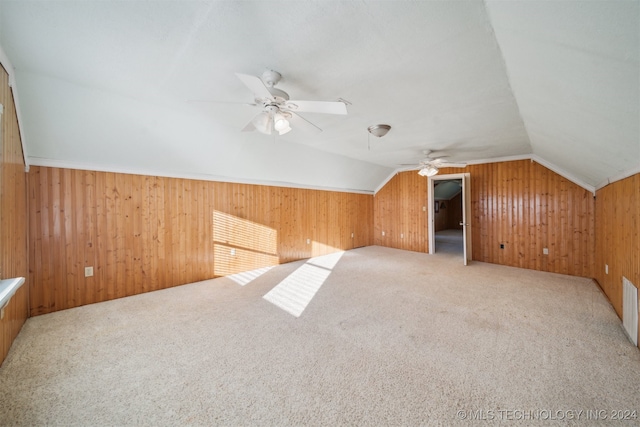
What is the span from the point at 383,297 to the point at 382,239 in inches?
169

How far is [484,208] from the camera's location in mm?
5312

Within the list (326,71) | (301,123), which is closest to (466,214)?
(301,123)

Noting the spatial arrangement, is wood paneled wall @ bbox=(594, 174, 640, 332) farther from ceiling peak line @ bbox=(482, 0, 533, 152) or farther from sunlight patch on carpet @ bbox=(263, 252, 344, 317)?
sunlight patch on carpet @ bbox=(263, 252, 344, 317)

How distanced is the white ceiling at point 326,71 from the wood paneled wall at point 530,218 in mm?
1116

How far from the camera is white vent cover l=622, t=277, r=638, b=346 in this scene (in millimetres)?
2123

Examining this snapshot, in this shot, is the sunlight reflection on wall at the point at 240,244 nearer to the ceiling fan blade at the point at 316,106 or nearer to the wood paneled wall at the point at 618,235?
the ceiling fan blade at the point at 316,106

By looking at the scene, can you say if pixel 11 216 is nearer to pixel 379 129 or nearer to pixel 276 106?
pixel 276 106

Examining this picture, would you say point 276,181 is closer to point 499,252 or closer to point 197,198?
point 197,198

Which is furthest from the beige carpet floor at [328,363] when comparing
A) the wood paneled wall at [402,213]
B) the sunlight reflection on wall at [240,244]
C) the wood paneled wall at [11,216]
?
the wood paneled wall at [402,213]

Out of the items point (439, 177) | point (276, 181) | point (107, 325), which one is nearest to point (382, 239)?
point (439, 177)

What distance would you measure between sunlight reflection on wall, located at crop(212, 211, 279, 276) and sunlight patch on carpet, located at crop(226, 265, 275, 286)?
4.4 inches

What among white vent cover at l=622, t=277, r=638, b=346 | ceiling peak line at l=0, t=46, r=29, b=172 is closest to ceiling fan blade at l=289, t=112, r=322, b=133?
ceiling peak line at l=0, t=46, r=29, b=172

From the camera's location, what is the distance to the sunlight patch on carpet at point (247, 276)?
408 centimetres

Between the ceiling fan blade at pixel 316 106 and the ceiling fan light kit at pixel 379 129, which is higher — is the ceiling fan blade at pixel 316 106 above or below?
below
